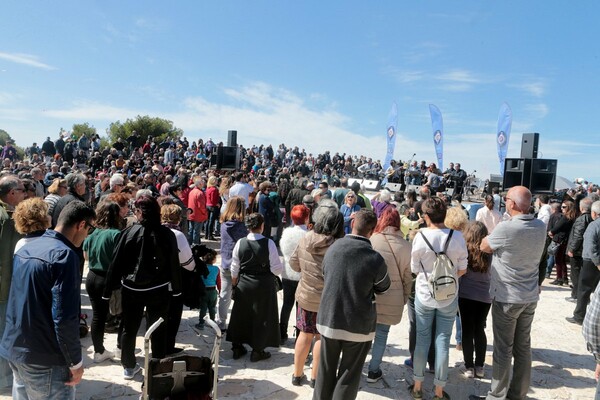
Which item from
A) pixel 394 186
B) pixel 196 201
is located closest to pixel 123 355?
pixel 196 201

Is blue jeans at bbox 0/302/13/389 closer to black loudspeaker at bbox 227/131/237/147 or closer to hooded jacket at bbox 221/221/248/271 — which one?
hooded jacket at bbox 221/221/248/271

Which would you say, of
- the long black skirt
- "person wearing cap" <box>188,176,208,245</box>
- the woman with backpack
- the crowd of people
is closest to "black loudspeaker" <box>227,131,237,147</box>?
"person wearing cap" <box>188,176,208,245</box>

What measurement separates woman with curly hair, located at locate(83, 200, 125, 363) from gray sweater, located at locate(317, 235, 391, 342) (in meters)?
2.26

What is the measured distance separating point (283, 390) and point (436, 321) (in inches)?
59.4

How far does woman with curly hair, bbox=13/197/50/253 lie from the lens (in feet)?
9.48

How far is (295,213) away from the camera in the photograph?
4.43 m

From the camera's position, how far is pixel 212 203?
997 cm

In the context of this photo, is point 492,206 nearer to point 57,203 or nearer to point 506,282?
point 506,282

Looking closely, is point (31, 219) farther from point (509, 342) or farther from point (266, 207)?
point (266, 207)

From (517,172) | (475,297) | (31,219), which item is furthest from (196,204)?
(517,172)

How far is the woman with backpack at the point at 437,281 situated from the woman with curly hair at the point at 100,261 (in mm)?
2860

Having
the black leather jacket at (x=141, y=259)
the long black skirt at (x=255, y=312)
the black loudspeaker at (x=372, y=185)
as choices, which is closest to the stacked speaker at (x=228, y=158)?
the long black skirt at (x=255, y=312)

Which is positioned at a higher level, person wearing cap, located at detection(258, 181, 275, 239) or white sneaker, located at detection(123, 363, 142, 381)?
person wearing cap, located at detection(258, 181, 275, 239)

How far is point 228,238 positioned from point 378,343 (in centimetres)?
205
